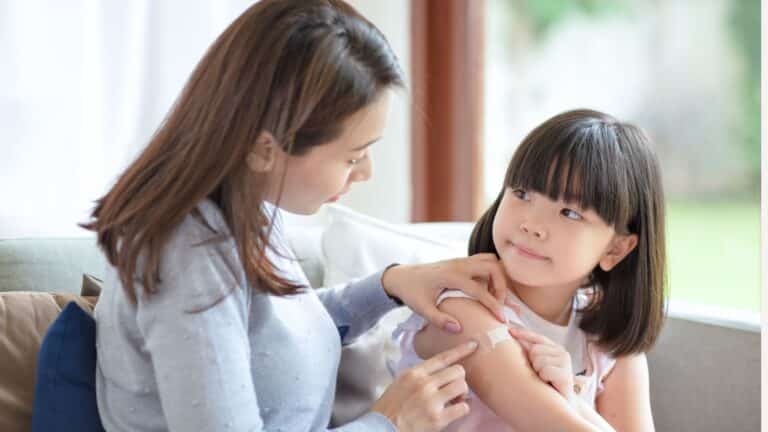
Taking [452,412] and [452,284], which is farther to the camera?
[452,284]

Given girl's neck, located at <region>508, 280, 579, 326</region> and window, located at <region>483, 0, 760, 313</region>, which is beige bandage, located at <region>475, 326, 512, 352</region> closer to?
girl's neck, located at <region>508, 280, 579, 326</region>

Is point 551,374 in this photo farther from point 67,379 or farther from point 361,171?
point 67,379

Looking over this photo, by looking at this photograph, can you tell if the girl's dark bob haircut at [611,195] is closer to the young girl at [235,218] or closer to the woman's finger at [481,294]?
the woman's finger at [481,294]

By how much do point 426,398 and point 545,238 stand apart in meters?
0.31

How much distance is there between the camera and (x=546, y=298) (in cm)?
148

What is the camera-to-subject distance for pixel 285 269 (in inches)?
51.5

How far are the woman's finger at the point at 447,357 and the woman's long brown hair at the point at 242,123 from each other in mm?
253

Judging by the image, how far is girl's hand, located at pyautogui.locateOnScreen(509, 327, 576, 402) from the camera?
1286 mm

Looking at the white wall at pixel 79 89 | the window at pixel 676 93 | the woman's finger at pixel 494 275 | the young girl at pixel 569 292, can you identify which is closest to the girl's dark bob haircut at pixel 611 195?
the young girl at pixel 569 292

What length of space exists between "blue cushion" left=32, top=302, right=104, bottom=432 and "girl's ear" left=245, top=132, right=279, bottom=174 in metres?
0.29

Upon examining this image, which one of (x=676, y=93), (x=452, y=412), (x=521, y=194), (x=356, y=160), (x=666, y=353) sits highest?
(x=356, y=160)

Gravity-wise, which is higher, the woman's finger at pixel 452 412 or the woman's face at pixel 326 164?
the woman's face at pixel 326 164

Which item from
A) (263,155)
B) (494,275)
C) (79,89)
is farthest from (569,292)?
(79,89)

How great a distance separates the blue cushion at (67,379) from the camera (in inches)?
45.4
